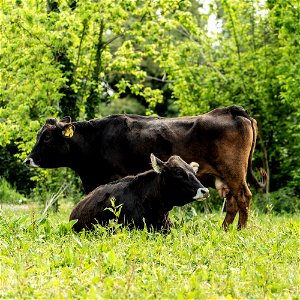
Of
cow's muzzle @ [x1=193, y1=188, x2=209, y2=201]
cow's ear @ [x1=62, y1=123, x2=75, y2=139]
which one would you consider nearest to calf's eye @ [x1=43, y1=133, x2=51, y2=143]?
cow's ear @ [x1=62, y1=123, x2=75, y2=139]

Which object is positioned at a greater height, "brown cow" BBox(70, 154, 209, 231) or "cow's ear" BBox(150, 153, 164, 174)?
"cow's ear" BBox(150, 153, 164, 174)

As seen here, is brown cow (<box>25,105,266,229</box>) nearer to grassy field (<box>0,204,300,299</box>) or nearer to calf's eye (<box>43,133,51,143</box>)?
calf's eye (<box>43,133,51,143</box>)

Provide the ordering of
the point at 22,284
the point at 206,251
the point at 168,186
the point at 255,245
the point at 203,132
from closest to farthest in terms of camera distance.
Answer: the point at 22,284 → the point at 206,251 → the point at 255,245 → the point at 168,186 → the point at 203,132

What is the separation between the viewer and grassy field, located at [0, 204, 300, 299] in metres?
6.12

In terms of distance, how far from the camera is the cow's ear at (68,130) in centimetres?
1298

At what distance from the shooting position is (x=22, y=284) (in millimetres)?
6168

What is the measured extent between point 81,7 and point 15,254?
1213 centimetres

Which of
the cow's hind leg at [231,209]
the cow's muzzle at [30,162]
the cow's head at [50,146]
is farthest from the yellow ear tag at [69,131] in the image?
the cow's hind leg at [231,209]

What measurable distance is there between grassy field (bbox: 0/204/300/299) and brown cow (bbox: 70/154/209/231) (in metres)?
0.51

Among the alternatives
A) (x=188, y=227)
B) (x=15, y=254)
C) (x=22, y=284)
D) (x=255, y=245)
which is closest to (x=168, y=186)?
(x=188, y=227)

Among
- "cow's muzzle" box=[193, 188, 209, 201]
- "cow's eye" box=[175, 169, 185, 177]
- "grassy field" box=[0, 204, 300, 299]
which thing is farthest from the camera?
"cow's eye" box=[175, 169, 185, 177]

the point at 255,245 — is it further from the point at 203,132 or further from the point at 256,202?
the point at 256,202

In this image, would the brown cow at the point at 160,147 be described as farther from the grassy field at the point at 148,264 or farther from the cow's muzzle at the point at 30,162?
the grassy field at the point at 148,264

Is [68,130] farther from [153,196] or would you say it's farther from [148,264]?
[148,264]
